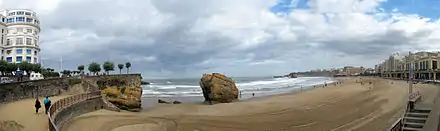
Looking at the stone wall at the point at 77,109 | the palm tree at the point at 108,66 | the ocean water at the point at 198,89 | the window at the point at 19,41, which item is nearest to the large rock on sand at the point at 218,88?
the ocean water at the point at 198,89

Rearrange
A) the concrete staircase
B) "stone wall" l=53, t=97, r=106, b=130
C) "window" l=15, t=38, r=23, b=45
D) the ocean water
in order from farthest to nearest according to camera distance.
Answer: "window" l=15, t=38, r=23, b=45 → the ocean water → "stone wall" l=53, t=97, r=106, b=130 → the concrete staircase

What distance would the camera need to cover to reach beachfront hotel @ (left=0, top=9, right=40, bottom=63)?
69.8m

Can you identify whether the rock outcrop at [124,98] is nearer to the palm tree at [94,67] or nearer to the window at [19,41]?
the palm tree at [94,67]

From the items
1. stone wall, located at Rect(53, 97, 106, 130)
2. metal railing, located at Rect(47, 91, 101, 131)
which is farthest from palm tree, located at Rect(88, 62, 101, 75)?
stone wall, located at Rect(53, 97, 106, 130)

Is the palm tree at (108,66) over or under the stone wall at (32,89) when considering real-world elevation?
over

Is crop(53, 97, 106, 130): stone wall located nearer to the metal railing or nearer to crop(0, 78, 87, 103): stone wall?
the metal railing

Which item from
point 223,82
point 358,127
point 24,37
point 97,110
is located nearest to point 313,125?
point 358,127

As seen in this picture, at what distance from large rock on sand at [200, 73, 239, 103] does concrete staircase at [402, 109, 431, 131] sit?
80.1 ft

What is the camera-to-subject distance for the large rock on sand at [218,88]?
38.4m

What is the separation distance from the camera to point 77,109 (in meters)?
24.4

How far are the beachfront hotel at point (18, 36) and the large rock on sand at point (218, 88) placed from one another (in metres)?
50.1

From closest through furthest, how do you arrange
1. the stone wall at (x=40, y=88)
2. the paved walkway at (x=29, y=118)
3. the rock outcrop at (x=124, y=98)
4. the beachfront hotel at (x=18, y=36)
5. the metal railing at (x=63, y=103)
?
the paved walkway at (x=29, y=118), the metal railing at (x=63, y=103), the rock outcrop at (x=124, y=98), the stone wall at (x=40, y=88), the beachfront hotel at (x=18, y=36)

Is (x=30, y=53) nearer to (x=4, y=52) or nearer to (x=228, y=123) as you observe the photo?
(x=4, y=52)

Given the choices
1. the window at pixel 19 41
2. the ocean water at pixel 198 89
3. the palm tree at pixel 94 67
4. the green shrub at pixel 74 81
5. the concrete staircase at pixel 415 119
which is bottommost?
the ocean water at pixel 198 89
